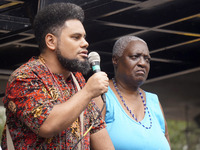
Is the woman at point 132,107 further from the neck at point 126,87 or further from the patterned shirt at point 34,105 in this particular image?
the patterned shirt at point 34,105

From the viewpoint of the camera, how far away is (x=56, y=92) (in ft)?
9.70

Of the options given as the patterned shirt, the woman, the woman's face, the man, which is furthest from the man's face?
the woman's face

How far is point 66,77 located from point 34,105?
1.49ft

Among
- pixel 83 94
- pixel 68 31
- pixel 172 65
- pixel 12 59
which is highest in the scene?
pixel 68 31

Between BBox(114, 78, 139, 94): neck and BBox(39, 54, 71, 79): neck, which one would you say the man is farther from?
BBox(114, 78, 139, 94): neck

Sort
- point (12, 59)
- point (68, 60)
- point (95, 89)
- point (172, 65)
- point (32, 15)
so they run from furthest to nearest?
point (172, 65) → point (12, 59) → point (32, 15) → point (68, 60) → point (95, 89)

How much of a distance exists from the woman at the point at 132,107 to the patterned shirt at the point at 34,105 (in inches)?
38.3

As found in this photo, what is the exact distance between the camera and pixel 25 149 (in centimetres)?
285

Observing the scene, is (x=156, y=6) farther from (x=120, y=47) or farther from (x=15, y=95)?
(x=15, y=95)

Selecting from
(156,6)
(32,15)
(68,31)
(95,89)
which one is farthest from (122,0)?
(95,89)

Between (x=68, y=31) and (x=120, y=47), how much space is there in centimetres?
146

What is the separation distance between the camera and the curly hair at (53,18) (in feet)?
10.2

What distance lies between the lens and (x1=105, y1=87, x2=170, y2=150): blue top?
3.96 m


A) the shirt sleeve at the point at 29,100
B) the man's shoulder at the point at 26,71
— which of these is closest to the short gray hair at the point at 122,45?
the man's shoulder at the point at 26,71
